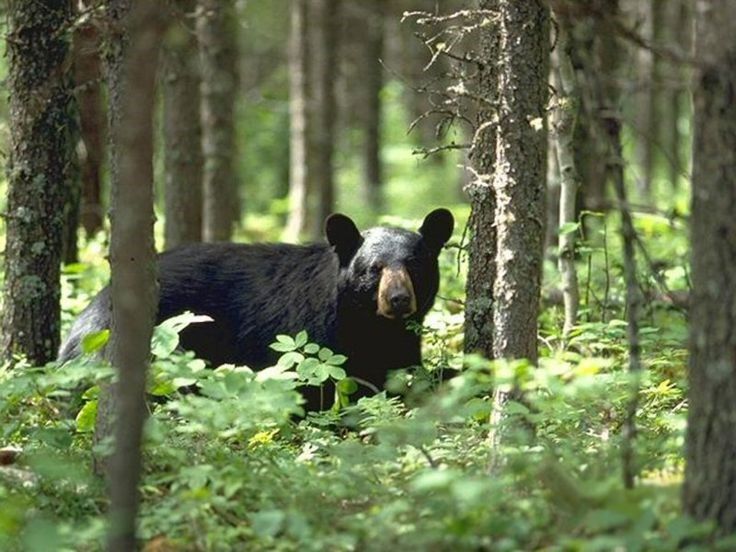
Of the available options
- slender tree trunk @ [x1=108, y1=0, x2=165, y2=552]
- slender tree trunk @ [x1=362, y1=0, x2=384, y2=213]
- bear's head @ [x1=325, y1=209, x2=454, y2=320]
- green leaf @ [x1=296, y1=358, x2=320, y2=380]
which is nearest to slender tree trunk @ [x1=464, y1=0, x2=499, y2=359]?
bear's head @ [x1=325, y1=209, x2=454, y2=320]

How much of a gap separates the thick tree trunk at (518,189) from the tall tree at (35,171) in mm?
3150

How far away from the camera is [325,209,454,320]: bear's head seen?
8.74 metres

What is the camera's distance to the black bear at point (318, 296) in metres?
8.86

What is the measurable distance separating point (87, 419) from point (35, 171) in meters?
2.36

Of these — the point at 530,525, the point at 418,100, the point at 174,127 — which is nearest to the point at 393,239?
the point at 530,525

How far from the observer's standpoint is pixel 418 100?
33.4 meters

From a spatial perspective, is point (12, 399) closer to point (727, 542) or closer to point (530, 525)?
point (530, 525)

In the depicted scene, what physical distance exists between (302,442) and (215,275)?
2634 mm

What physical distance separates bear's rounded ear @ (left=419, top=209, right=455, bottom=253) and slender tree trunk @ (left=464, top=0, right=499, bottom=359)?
0.92 meters

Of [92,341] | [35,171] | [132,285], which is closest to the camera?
[132,285]

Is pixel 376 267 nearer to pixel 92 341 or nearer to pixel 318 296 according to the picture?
pixel 318 296

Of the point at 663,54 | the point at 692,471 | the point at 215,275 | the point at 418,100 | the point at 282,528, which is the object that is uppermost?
the point at 418,100

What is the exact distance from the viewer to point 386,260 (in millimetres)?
8797

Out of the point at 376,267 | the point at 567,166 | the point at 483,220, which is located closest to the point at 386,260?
the point at 376,267
